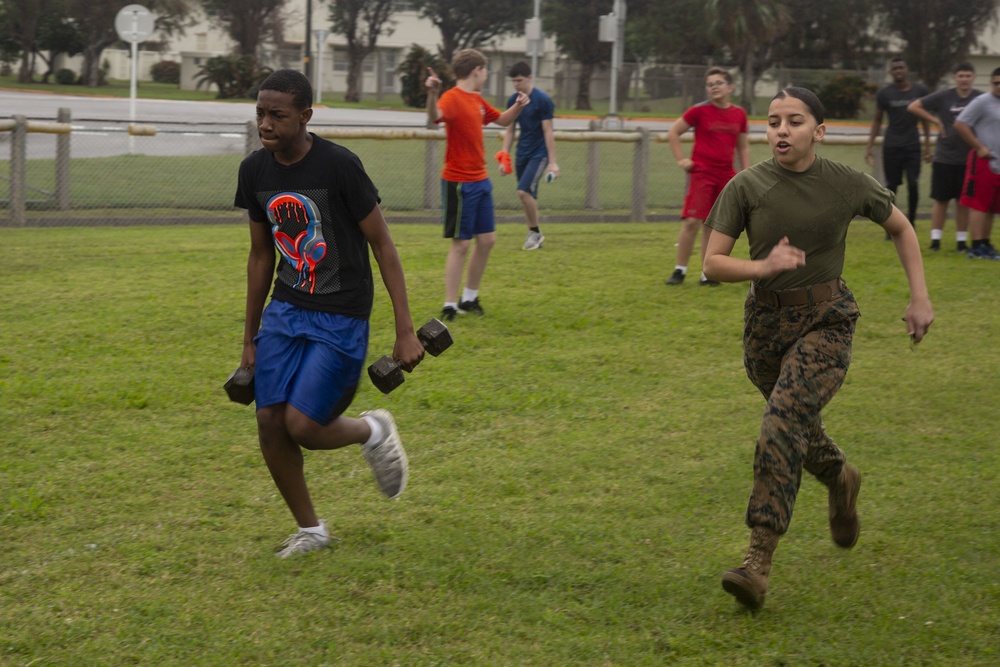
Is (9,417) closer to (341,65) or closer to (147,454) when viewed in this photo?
(147,454)

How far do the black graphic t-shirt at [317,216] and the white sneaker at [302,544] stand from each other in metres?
0.94

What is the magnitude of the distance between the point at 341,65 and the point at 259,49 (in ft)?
34.4

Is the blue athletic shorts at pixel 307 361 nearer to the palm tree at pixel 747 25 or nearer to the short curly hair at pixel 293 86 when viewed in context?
the short curly hair at pixel 293 86

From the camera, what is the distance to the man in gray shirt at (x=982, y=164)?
11.7 meters

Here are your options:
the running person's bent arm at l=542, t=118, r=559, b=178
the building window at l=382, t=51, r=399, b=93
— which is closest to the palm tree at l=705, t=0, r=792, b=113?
the building window at l=382, t=51, r=399, b=93

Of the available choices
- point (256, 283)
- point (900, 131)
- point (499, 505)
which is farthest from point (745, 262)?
point (900, 131)

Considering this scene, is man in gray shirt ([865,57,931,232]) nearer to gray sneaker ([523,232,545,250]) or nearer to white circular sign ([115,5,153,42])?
gray sneaker ([523,232,545,250])

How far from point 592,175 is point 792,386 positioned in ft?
44.9

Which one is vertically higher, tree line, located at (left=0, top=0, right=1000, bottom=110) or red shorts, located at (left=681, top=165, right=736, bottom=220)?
tree line, located at (left=0, top=0, right=1000, bottom=110)

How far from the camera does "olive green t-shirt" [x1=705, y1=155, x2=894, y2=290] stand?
448 centimetres

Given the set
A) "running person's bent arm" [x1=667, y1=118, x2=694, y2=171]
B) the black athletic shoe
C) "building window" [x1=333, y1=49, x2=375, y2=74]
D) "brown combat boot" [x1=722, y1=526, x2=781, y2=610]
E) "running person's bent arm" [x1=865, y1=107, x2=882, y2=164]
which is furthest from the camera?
"building window" [x1=333, y1=49, x2=375, y2=74]

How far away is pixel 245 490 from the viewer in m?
5.62

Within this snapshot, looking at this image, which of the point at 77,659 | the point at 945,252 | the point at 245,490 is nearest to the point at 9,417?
the point at 245,490

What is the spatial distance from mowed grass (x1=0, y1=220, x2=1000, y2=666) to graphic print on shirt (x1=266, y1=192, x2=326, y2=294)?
118cm
